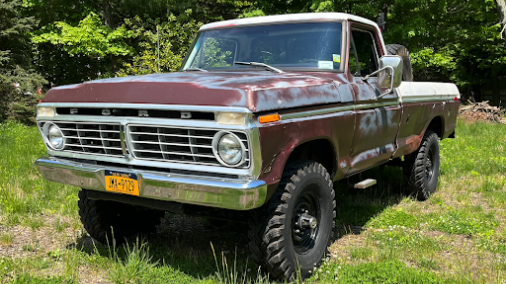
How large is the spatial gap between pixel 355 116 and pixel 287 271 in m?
1.60

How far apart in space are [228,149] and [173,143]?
40cm

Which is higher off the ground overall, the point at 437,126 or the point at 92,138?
the point at 92,138

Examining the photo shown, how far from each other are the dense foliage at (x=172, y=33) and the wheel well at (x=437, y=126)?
8.31 m

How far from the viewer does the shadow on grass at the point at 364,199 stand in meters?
5.22

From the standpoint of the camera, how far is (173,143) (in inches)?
125

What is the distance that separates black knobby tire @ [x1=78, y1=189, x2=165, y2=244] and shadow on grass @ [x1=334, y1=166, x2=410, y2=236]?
2023mm

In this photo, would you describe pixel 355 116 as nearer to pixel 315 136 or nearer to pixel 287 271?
pixel 315 136

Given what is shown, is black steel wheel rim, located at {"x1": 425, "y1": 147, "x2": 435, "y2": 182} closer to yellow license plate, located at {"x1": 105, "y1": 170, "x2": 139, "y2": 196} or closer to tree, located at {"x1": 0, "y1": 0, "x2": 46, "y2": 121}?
yellow license plate, located at {"x1": 105, "y1": 170, "x2": 139, "y2": 196}

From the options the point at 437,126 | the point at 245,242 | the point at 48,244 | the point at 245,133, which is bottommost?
the point at 245,242

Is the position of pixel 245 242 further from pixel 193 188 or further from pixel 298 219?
pixel 193 188

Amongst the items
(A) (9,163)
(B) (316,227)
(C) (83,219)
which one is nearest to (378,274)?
(B) (316,227)

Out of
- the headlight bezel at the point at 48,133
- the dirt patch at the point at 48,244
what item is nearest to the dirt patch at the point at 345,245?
the dirt patch at the point at 48,244

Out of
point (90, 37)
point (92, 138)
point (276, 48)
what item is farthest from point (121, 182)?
point (90, 37)

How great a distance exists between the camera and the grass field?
366cm
